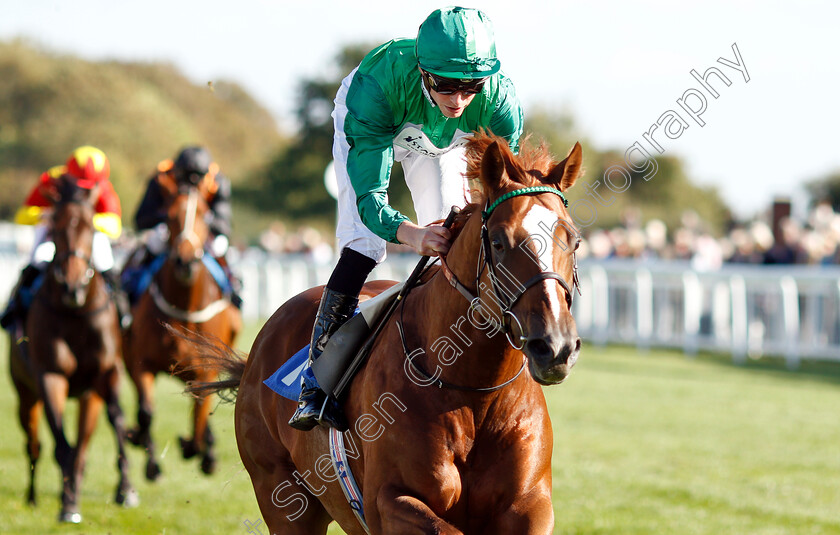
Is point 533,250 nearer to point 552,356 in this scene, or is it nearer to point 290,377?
point 552,356

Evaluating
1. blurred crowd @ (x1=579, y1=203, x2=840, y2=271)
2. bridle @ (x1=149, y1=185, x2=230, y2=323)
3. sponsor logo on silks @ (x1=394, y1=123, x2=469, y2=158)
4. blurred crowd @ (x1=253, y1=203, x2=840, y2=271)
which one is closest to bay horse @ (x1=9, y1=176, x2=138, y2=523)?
bridle @ (x1=149, y1=185, x2=230, y2=323)

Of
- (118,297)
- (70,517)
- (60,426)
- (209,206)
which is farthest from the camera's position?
(209,206)

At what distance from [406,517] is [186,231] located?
5370mm

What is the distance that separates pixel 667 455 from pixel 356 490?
5.27 meters

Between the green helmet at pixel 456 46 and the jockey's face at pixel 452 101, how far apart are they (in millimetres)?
132

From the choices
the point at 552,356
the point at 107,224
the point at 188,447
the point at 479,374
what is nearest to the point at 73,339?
the point at 107,224

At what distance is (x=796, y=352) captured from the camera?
46.2 ft

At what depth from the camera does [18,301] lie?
752cm

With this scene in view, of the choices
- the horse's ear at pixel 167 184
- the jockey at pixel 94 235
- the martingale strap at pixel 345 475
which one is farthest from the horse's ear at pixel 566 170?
the horse's ear at pixel 167 184

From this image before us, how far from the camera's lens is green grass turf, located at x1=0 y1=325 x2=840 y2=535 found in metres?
6.13

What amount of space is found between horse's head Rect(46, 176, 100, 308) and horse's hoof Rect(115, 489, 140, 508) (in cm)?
142

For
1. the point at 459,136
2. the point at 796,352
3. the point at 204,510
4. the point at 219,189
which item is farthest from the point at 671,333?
the point at 459,136

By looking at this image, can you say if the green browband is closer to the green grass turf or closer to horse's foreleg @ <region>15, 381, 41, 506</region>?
the green grass turf

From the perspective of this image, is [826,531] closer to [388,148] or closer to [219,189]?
[388,148]
